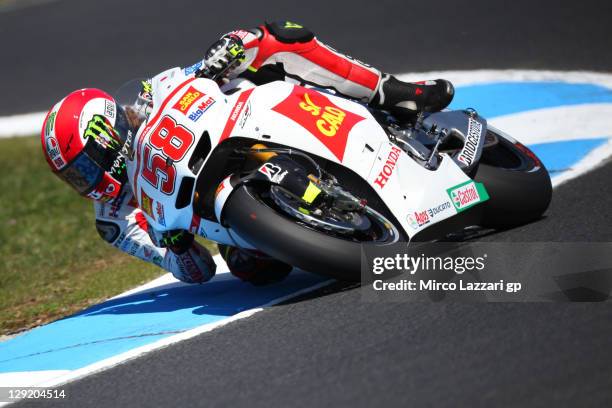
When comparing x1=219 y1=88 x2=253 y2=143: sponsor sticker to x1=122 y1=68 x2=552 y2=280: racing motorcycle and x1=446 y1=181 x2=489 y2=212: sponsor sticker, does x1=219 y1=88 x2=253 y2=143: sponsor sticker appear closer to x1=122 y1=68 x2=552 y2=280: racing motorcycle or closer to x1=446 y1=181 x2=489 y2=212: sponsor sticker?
x1=122 y1=68 x2=552 y2=280: racing motorcycle

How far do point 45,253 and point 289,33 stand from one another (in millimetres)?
4404

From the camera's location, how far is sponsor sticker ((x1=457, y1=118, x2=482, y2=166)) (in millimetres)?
5797

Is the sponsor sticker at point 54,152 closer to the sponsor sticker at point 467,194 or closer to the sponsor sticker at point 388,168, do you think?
the sponsor sticker at point 388,168

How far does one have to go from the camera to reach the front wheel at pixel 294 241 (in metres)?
4.88

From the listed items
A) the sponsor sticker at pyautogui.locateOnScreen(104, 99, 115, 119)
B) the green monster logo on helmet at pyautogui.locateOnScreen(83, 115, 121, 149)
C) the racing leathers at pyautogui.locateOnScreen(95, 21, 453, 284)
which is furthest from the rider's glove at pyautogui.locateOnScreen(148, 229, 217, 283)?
the sponsor sticker at pyautogui.locateOnScreen(104, 99, 115, 119)

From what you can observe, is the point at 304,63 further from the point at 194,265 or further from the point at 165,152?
the point at 194,265

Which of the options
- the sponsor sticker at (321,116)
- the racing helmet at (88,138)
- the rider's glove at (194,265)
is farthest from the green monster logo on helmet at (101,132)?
the sponsor sticker at (321,116)

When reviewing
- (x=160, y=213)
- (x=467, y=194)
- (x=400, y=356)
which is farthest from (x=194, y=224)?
(x=400, y=356)

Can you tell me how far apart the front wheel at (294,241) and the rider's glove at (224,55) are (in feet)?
3.31

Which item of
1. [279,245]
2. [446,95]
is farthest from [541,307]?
[446,95]

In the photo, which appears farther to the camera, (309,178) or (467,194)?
(467,194)

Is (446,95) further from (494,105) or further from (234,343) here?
(494,105)

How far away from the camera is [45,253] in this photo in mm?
9383

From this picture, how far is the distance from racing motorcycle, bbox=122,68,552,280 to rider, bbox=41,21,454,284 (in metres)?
0.18
